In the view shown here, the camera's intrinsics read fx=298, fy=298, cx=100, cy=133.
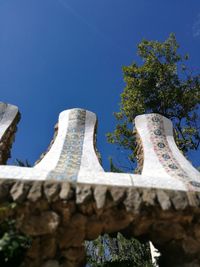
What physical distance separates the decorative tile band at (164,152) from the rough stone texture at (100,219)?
45 cm

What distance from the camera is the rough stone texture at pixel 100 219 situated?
2.67 metres

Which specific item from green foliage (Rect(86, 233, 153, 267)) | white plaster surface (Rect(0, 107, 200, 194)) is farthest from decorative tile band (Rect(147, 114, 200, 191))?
green foliage (Rect(86, 233, 153, 267))

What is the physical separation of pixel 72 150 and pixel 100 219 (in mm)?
1552

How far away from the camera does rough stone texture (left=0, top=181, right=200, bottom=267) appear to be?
2672mm

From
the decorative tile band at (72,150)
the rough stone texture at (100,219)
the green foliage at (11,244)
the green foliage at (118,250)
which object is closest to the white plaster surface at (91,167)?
the decorative tile band at (72,150)

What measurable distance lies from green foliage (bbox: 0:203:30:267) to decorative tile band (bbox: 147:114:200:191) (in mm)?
1815

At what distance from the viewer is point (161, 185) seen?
10.5ft

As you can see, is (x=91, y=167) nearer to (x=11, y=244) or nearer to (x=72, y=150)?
(x=72, y=150)

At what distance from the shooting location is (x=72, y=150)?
13.9 feet

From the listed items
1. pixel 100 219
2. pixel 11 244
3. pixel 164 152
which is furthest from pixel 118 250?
pixel 11 244

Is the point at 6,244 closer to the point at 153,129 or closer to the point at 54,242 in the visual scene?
the point at 54,242

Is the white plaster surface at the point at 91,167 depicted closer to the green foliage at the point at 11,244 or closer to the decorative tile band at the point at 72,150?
the decorative tile band at the point at 72,150

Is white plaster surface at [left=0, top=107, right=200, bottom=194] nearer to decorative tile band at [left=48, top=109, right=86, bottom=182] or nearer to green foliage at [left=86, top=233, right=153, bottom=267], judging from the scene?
decorative tile band at [left=48, top=109, right=86, bottom=182]

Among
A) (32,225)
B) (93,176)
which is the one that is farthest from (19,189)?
(93,176)
